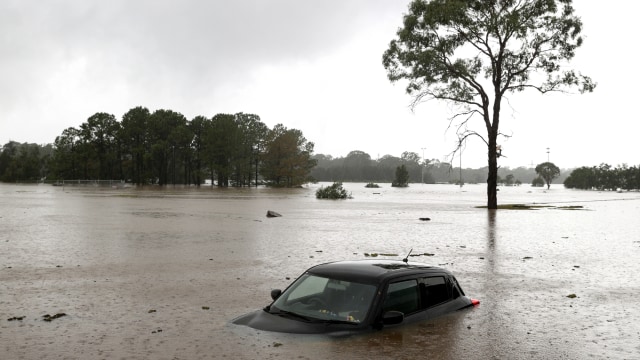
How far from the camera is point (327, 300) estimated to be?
24.4 feet

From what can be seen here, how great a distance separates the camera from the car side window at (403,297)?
7.30 m

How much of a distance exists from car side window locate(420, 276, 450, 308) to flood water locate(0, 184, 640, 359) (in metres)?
0.34

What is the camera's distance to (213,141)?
115750mm

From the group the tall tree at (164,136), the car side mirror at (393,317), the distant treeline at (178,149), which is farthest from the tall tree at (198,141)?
the car side mirror at (393,317)

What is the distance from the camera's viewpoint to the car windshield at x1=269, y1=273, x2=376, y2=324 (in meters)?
7.19

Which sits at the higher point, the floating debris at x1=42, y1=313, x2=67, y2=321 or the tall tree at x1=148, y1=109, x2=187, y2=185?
the tall tree at x1=148, y1=109, x2=187, y2=185

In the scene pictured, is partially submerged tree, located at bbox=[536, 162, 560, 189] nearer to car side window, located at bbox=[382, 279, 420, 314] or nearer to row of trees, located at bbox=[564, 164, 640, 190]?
row of trees, located at bbox=[564, 164, 640, 190]

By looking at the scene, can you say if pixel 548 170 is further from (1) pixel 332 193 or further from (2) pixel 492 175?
(2) pixel 492 175

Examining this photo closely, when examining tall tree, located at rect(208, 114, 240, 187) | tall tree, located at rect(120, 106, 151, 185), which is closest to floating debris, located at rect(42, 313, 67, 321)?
tall tree, located at rect(208, 114, 240, 187)

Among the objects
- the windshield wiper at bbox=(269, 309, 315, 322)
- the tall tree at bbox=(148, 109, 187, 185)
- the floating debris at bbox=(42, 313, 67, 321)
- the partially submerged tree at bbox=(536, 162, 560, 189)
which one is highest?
the tall tree at bbox=(148, 109, 187, 185)

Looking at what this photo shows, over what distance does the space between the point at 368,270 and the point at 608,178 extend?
185654mm

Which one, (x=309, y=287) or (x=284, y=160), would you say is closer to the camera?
(x=309, y=287)

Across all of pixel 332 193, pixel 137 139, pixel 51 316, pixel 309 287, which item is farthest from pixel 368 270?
pixel 137 139

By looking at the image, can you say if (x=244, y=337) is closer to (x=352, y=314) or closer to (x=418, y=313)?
(x=352, y=314)
